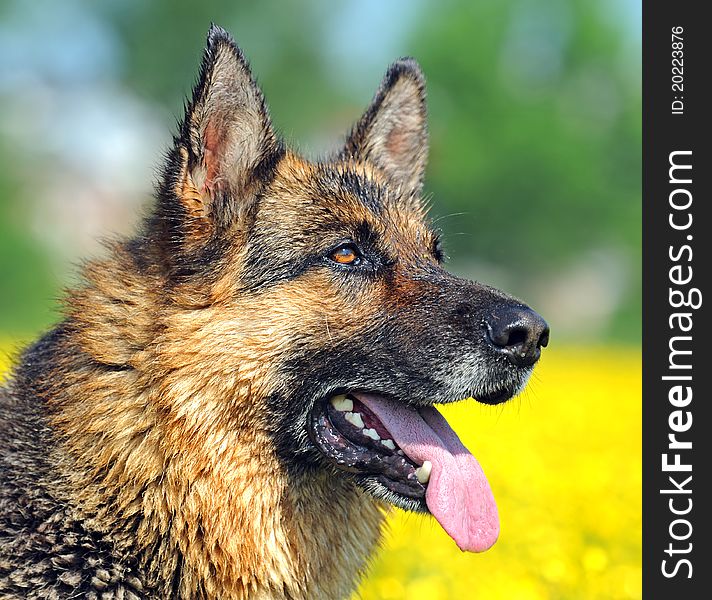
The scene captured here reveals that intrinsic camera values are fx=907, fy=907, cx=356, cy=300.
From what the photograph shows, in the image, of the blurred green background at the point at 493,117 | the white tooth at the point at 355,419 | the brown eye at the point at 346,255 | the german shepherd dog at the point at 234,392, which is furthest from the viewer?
the blurred green background at the point at 493,117

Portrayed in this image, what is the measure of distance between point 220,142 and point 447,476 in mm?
1834

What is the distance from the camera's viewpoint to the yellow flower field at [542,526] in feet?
19.0

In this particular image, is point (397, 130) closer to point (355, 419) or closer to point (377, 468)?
point (355, 419)

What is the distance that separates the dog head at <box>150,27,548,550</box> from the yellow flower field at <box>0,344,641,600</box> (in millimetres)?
558

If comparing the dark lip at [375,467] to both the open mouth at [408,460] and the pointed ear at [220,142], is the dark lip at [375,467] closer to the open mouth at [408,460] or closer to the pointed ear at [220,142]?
the open mouth at [408,460]

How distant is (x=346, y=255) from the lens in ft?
14.0

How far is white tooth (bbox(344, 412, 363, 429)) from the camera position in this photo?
413 cm

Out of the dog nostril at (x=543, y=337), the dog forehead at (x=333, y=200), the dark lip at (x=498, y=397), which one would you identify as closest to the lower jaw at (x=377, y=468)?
the dark lip at (x=498, y=397)
